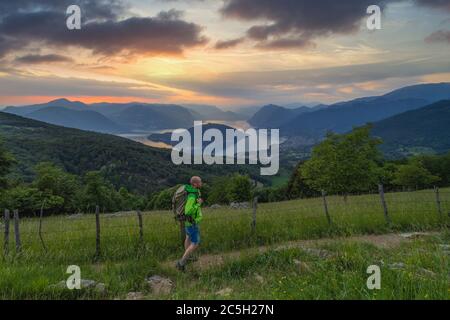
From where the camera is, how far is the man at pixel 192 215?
10242 mm

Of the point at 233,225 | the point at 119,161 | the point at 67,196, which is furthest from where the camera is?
the point at 119,161

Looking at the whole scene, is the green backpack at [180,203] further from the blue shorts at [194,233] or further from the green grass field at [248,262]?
the green grass field at [248,262]

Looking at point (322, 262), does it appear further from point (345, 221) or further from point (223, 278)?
point (345, 221)

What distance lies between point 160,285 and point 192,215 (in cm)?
216

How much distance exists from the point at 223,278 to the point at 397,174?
7180 cm

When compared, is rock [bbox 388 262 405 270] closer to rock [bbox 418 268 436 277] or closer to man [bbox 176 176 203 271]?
rock [bbox 418 268 436 277]

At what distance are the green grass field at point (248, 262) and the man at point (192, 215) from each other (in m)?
0.45

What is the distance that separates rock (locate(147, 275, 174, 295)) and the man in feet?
3.18

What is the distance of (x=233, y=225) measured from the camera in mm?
14680

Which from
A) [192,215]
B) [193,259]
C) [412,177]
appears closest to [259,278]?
[192,215]

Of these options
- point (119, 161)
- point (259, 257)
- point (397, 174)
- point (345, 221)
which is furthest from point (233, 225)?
point (119, 161)

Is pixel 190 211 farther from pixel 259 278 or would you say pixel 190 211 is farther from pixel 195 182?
pixel 259 278

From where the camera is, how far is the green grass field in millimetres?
7492
